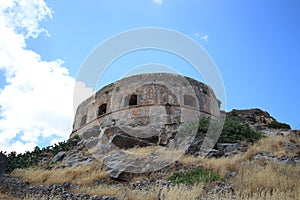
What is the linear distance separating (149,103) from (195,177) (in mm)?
9634

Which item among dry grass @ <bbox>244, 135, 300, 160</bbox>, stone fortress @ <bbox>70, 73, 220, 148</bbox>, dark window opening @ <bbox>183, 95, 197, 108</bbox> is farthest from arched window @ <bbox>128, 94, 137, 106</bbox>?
dry grass @ <bbox>244, 135, 300, 160</bbox>

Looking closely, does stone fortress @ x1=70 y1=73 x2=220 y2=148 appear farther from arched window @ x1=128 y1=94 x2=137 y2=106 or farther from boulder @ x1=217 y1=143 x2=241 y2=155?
boulder @ x1=217 y1=143 x2=241 y2=155

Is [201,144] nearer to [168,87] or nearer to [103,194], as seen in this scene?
[103,194]

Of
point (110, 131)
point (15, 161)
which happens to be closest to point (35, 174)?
point (15, 161)

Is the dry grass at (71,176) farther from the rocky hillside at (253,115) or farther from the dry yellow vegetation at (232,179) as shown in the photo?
the rocky hillside at (253,115)

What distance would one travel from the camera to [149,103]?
1598cm

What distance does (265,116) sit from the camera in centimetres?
2495

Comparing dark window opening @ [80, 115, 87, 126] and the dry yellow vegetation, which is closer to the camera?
the dry yellow vegetation

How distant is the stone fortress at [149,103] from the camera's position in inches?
612

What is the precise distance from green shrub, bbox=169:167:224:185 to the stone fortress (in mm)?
7235

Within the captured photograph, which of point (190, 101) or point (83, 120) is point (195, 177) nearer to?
point (190, 101)

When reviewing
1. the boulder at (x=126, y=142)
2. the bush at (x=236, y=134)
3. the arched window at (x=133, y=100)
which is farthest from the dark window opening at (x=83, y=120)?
the bush at (x=236, y=134)

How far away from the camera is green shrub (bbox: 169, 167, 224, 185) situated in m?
6.18

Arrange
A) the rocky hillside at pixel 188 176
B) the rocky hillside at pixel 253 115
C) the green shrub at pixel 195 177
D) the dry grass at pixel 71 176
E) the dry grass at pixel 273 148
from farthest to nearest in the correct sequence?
the rocky hillside at pixel 253 115 → the dry grass at pixel 273 148 → the dry grass at pixel 71 176 → the green shrub at pixel 195 177 → the rocky hillside at pixel 188 176
